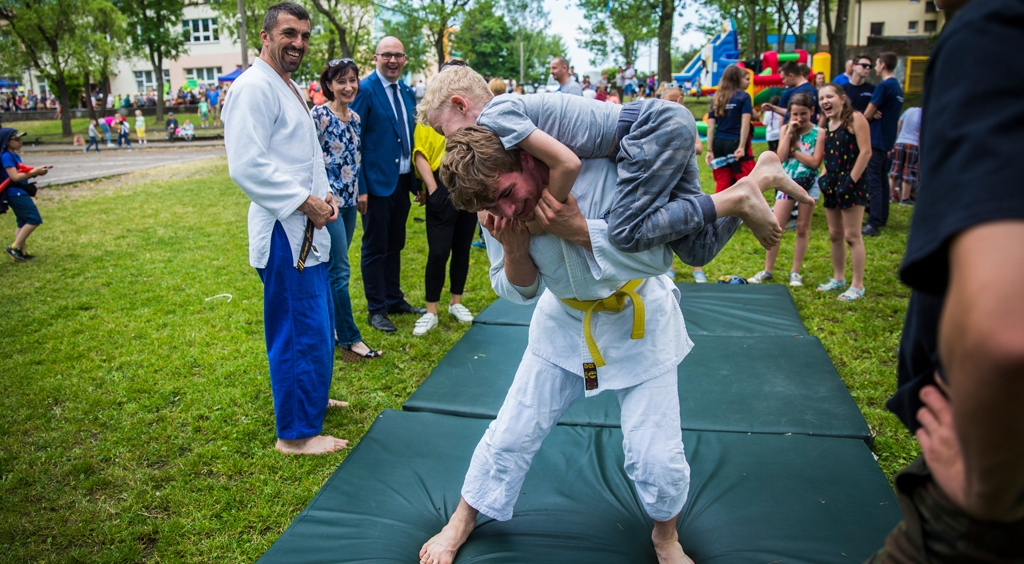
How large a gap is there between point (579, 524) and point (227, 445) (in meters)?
2.00

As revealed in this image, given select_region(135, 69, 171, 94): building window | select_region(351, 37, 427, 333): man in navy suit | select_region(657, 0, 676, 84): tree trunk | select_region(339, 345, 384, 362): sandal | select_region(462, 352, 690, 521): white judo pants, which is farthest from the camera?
select_region(135, 69, 171, 94): building window

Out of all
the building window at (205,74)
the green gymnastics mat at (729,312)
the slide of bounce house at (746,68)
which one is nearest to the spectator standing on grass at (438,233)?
the green gymnastics mat at (729,312)

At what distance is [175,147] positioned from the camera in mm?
23656

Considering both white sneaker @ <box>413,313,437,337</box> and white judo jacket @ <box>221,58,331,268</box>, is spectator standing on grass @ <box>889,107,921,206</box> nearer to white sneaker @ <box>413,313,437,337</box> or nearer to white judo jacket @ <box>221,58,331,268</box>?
white sneaker @ <box>413,313,437,337</box>

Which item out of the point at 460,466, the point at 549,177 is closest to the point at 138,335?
the point at 460,466

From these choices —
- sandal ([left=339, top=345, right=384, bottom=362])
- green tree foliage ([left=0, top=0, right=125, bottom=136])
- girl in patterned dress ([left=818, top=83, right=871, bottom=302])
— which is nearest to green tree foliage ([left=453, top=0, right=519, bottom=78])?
green tree foliage ([left=0, top=0, right=125, bottom=136])

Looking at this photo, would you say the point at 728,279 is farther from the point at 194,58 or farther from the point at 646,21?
the point at 194,58

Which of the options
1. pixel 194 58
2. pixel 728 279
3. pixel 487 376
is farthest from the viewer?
pixel 194 58

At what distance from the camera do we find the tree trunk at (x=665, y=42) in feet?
69.2

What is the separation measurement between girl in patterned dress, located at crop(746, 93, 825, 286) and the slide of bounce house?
5.47 meters

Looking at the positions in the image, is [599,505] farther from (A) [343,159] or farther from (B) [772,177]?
(A) [343,159]

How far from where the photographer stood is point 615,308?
6.88 ft

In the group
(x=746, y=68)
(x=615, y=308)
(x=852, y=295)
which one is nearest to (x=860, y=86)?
(x=852, y=295)

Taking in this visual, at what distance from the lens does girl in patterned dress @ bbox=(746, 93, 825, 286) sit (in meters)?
5.32
